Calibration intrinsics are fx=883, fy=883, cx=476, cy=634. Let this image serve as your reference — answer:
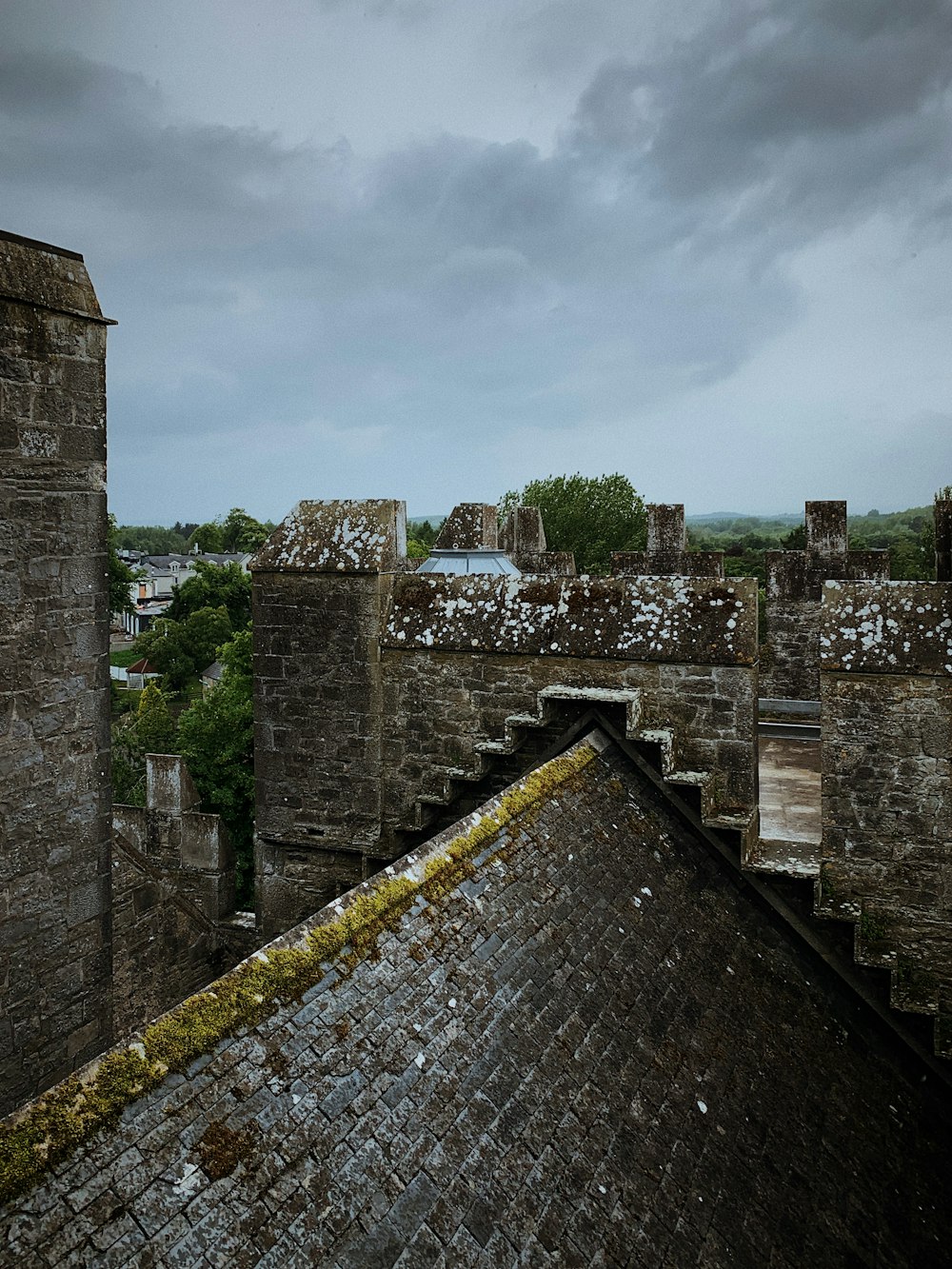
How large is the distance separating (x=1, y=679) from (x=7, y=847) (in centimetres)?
88

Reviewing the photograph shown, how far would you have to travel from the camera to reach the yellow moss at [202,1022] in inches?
94.0

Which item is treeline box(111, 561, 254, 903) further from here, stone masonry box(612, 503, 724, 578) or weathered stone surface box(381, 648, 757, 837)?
stone masonry box(612, 503, 724, 578)

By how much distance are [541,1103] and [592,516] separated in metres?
42.1

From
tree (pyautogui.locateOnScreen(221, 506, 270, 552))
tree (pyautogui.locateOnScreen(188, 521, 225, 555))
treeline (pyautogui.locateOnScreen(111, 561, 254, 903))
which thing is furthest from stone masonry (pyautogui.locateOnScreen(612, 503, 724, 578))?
tree (pyautogui.locateOnScreen(188, 521, 225, 555))

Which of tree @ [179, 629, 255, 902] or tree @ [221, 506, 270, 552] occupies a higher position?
tree @ [221, 506, 270, 552]

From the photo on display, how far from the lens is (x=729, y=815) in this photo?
19.9ft

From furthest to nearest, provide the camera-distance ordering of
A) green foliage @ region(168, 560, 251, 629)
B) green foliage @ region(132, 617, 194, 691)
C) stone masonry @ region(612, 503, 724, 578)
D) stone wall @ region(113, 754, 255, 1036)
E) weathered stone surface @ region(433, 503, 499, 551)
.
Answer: green foliage @ region(168, 560, 251, 629)
green foliage @ region(132, 617, 194, 691)
stone masonry @ region(612, 503, 724, 578)
weathered stone surface @ region(433, 503, 499, 551)
stone wall @ region(113, 754, 255, 1036)

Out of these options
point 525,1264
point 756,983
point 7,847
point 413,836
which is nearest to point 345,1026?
point 525,1264

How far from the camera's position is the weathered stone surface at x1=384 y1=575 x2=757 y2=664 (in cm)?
636

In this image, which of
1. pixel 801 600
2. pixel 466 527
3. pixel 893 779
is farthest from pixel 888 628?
pixel 801 600

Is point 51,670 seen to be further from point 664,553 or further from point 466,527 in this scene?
point 664,553

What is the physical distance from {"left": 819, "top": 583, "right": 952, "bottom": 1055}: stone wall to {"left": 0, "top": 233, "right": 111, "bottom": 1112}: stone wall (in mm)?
4650

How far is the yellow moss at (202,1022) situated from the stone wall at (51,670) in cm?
Result: 209

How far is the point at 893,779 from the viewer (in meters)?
5.88
